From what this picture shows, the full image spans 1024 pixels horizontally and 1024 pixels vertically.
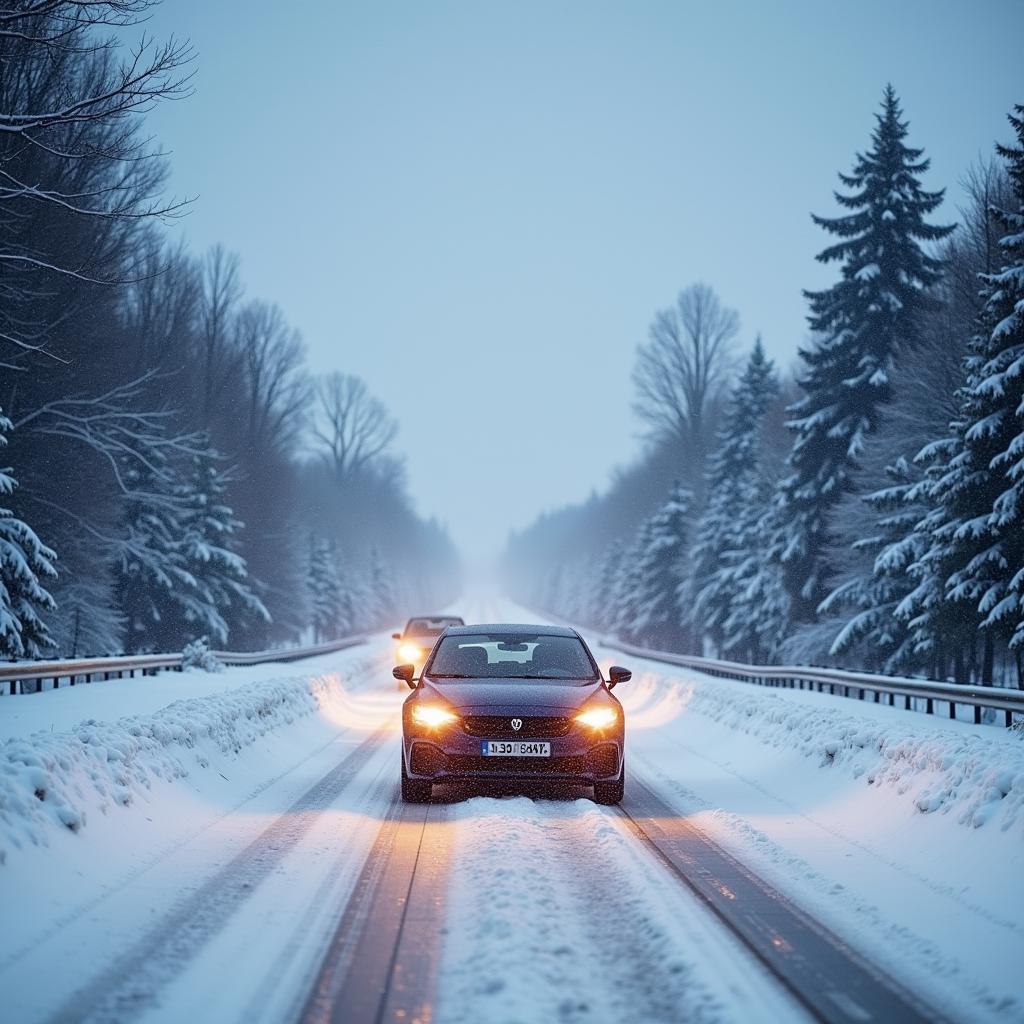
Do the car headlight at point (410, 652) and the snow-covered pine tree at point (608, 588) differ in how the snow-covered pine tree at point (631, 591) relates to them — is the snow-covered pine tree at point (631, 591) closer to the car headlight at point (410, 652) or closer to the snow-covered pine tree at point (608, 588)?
the snow-covered pine tree at point (608, 588)

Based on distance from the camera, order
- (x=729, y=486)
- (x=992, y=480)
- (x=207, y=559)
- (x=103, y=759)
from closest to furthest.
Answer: (x=103, y=759) → (x=992, y=480) → (x=207, y=559) → (x=729, y=486)

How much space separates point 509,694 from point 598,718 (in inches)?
32.7

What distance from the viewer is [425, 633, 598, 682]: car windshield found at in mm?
10211

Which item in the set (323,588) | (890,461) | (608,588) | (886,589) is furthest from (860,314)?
(608,588)

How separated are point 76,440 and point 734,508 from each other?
96.8ft

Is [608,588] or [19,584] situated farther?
[608,588]

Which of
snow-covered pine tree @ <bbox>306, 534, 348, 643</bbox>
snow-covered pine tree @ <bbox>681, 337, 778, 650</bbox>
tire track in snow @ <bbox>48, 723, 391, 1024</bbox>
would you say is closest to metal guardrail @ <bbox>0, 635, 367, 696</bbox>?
tire track in snow @ <bbox>48, 723, 391, 1024</bbox>

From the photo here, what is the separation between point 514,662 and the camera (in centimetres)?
1079

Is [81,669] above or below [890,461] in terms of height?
below

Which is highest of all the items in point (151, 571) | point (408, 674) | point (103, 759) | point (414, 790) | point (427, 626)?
point (151, 571)

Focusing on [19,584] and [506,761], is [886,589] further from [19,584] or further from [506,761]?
[506,761]

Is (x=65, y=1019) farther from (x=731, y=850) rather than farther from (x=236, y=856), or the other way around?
(x=731, y=850)

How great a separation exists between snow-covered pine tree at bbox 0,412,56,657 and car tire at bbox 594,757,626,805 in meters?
13.6

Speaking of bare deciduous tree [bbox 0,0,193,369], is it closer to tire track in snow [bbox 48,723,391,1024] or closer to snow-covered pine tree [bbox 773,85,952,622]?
tire track in snow [bbox 48,723,391,1024]
